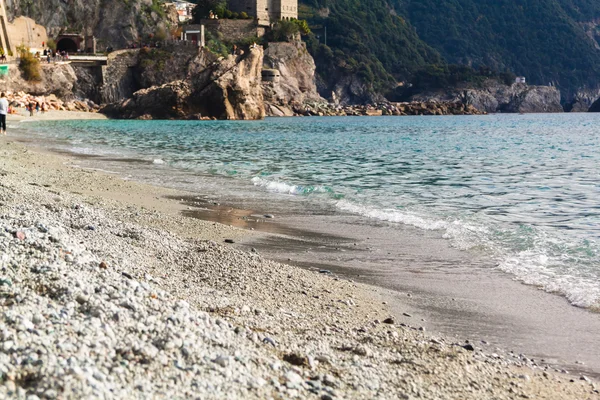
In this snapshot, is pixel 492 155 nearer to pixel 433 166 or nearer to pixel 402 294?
pixel 433 166

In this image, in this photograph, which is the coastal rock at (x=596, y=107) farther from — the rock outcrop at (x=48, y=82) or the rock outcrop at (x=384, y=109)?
the rock outcrop at (x=48, y=82)

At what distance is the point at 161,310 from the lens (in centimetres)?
460

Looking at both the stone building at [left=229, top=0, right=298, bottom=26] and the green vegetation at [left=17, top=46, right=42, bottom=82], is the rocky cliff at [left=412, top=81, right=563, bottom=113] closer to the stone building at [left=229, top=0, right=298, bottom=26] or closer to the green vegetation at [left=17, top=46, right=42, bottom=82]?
the stone building at [left=229, top=0, right=298, bottom=26]

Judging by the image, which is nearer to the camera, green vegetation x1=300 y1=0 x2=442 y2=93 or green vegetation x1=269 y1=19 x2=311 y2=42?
green vegetation x1=269 y1=19 x2=311 y2=42

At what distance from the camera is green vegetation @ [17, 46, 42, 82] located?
6469cm

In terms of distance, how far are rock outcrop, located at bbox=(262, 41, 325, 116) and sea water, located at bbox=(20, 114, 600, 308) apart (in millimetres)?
60767

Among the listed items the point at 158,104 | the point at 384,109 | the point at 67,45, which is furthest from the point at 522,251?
the point at 384,109

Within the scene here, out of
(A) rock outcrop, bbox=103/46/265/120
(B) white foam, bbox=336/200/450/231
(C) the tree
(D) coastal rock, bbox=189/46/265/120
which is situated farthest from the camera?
(C) the tree

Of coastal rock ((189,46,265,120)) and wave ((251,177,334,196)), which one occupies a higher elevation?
coastal rock ((189,46,265,120))

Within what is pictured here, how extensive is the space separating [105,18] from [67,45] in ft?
17.2

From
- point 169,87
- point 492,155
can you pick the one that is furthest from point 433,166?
point 169,87

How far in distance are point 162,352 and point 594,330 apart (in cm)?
366

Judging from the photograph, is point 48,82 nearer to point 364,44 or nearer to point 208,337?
point 208,337

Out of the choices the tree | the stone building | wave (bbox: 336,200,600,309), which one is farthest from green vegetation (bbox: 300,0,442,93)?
wave (bbox: 336,200,600,309)
